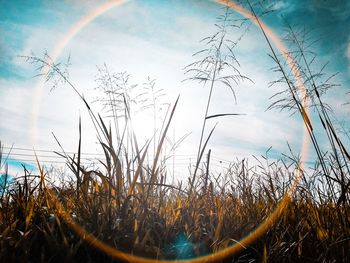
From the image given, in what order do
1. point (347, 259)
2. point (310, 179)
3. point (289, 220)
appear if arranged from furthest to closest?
point (310, 179)
point (289, 220)
point (347, 259)

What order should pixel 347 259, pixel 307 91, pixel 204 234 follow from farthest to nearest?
1. pixel 307 91
2. pixel 204 234
3. pixel 347 259

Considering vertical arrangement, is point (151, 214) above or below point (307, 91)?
below

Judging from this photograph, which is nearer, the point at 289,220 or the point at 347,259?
the point at 347,259

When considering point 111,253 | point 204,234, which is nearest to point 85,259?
point 111,253

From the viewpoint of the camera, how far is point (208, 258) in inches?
65.2

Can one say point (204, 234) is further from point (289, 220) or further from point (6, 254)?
point (6, 254)

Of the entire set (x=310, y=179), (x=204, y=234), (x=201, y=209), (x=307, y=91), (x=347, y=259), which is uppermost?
(x=307, y=91)

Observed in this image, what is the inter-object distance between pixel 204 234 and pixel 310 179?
135 centimetres

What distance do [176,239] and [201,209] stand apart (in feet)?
1.90

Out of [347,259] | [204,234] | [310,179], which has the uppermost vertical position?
[310,179]

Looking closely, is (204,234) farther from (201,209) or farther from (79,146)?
(79,146)

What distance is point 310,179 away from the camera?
2.94m

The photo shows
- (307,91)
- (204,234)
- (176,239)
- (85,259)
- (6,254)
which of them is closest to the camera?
(6,254)

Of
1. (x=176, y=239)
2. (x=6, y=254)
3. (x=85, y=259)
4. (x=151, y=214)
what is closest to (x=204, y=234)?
(x=176, y=239)
